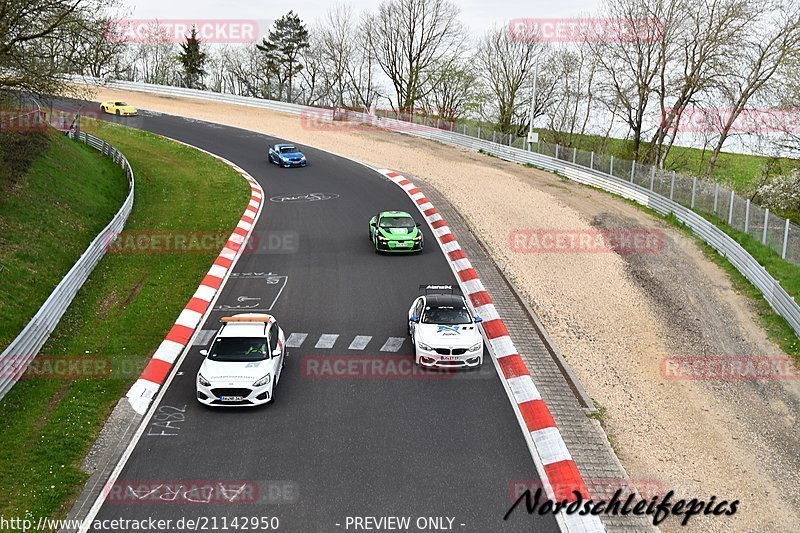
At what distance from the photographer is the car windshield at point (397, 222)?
2350 cm

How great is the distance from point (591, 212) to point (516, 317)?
13722 millimetres

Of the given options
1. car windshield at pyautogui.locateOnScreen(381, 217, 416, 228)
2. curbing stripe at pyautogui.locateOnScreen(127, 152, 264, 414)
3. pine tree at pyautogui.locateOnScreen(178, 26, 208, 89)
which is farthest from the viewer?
pine tree at pyautogui.locateOnScreen(178, 26, 208, 89)

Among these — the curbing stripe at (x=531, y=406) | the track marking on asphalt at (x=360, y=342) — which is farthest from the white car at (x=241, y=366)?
the curbing stripe at (x=531, y=406)

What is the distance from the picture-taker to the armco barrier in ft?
70.0

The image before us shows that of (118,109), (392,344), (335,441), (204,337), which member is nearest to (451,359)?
(392,344)

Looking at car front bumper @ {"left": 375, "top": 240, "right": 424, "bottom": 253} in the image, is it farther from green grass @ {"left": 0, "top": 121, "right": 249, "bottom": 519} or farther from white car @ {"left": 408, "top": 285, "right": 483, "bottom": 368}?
white car @ {"left": 408, "top": 285, "right": 483, "bottom": 368}

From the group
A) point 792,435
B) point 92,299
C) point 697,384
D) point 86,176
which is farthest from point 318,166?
point 792,435

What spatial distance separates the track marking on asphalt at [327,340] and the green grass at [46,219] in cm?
740

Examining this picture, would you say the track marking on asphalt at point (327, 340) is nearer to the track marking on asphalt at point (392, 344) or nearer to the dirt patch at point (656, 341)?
the track marking on asphalt at point (392, 344)

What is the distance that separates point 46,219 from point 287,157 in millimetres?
17443

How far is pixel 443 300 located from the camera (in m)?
16.7

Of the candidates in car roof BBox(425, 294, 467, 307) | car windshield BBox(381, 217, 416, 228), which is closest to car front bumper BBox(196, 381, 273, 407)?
car roof BBox(425, 294, 467, 307)

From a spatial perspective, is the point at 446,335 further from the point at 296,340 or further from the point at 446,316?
the point at 296,340

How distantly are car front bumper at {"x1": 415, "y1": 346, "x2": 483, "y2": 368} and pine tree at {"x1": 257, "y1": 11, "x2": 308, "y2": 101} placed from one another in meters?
74.9
